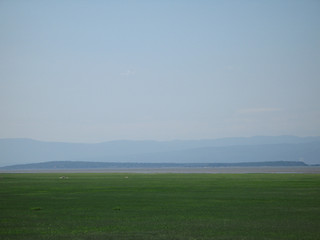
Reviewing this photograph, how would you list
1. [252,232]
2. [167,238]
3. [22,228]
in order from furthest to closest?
1. [22,228]
2. [252,232]
3. [167,238]

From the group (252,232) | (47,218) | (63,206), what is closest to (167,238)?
(252,232)

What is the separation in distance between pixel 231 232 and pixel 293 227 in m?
2.58

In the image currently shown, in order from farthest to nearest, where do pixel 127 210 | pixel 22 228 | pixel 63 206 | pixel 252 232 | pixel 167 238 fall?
1. pixel 63 206
2. pixel 127 210
3. pixel 22 228
4. pixel 252 232
5. pixel 167 238

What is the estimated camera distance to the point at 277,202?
24.3 metres

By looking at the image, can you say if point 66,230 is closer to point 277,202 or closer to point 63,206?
point 63,206

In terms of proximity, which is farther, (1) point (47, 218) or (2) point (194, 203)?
(2) point (194, 203)

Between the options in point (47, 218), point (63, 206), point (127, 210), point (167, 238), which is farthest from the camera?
point (63, 206)

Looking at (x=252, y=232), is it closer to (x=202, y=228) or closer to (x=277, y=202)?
(x=202, y=228)

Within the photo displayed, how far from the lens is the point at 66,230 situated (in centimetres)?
1638

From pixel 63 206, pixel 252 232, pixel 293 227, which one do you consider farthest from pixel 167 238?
pixel 63 206

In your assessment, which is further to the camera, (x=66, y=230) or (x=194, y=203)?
(x=194, y=203)

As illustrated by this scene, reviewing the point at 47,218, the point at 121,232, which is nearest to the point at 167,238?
the point at 121,232

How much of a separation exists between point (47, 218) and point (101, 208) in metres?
3.84

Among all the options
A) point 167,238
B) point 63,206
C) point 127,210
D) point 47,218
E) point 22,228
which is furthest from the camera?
point 63,206
